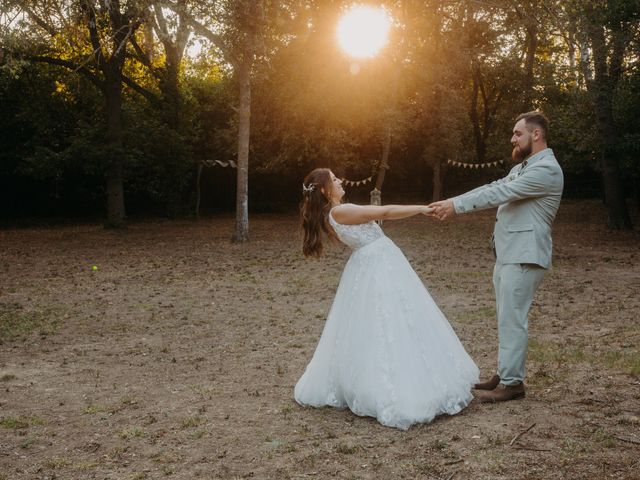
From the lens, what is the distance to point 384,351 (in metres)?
4.88

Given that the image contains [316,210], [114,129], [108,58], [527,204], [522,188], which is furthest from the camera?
[108,58]

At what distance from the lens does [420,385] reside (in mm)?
4773

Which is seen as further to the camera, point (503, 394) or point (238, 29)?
point (238, 29)

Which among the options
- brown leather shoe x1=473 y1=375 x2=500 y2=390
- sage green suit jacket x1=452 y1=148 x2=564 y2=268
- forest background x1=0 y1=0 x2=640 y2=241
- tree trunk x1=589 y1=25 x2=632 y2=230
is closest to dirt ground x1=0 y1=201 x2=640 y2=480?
brown leather shoe x1=473 y1=375 x2=500 y2=390

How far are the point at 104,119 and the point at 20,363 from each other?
17861 millimetres

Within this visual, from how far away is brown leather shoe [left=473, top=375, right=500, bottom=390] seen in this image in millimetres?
5270

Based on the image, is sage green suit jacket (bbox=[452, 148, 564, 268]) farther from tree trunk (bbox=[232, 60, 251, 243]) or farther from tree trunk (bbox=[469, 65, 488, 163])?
tree trunk (bbox=[469, 65, 488, 163])

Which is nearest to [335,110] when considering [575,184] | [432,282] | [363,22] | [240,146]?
[363,22]

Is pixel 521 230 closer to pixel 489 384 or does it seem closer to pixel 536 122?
pixel 536 122

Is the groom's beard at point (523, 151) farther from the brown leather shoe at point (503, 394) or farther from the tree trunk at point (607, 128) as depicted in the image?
the tree trunk at point (607, 128)

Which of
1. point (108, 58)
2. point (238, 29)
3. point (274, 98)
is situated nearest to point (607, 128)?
point (238, 29)

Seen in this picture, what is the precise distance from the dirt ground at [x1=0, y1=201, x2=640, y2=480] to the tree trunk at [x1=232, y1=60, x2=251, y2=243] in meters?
4.58

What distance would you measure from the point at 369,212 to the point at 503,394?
1.74 m

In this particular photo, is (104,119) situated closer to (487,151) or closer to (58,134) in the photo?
(58,134)
